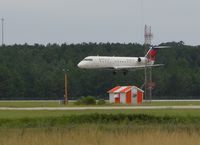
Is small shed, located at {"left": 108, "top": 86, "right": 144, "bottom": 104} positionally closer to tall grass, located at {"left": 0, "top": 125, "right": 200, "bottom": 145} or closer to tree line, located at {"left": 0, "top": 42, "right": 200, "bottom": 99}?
tree line, located at {"left": 0, "top": 42, "right": 200, "bottom": 99}

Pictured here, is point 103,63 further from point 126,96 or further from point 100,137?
point 100,137

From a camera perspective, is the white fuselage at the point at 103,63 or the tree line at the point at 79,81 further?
the tree line at the point at 79,81

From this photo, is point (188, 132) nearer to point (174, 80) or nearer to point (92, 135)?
point (92, 135)

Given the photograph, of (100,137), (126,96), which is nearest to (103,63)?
(126,96)

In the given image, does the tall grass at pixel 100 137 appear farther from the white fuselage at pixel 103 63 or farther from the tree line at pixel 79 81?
the tree line at pixel 79 81

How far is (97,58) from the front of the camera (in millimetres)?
112562

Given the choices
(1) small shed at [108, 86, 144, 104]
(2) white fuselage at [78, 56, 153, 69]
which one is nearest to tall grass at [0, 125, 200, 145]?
(1) small shed at [108, 86, 144, 104]

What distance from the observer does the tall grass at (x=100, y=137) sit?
108ft

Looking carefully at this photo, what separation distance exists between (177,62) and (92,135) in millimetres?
156778

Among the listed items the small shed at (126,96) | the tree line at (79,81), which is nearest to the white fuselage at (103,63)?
the small shed at (126,96)

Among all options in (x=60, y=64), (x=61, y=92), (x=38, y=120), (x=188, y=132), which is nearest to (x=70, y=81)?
(x=61, y=92)

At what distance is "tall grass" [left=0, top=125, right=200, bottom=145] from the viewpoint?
32.8 meters

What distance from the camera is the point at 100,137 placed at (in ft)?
114

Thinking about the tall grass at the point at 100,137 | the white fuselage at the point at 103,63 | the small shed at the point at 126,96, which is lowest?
the small shed at the point at 126,96
